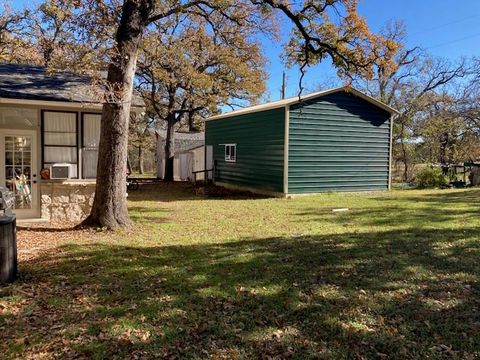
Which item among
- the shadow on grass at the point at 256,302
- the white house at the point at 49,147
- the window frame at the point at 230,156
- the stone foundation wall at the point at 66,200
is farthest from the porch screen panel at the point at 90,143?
the window frame at the point at 230,156

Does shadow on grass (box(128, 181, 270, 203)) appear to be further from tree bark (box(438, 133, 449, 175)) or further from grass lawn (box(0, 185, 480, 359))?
tree bark (box(438, 133, 449, 175))

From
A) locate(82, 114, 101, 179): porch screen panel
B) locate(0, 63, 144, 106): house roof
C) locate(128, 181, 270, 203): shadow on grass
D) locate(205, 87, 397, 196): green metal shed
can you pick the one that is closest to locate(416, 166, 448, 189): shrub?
locate(205, 87, 397, 196): green metal shed

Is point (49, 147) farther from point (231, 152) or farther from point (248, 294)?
point (231, 152)

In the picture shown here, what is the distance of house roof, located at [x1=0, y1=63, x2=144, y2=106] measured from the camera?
27.4ft

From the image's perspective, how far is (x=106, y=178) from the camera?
7875 mm

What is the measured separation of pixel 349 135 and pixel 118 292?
492 inches

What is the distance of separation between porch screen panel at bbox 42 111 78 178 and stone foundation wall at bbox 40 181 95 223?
1.07 ft

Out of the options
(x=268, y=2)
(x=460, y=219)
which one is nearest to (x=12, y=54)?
(x=268, y=2)

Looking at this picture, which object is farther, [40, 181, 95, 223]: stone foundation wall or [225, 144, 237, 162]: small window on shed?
[225, 144, 237, 162]: small window on shed

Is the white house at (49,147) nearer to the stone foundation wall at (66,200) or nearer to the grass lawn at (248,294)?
the stone foundation wall at (66,200)

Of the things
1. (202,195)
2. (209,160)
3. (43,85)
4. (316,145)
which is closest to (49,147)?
(43,85)

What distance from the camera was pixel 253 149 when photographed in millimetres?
16016

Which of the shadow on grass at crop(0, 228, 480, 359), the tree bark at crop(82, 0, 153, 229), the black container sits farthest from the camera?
the tree bark at crop(82, 0, 153, 229)

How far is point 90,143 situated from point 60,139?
63 centimetres
